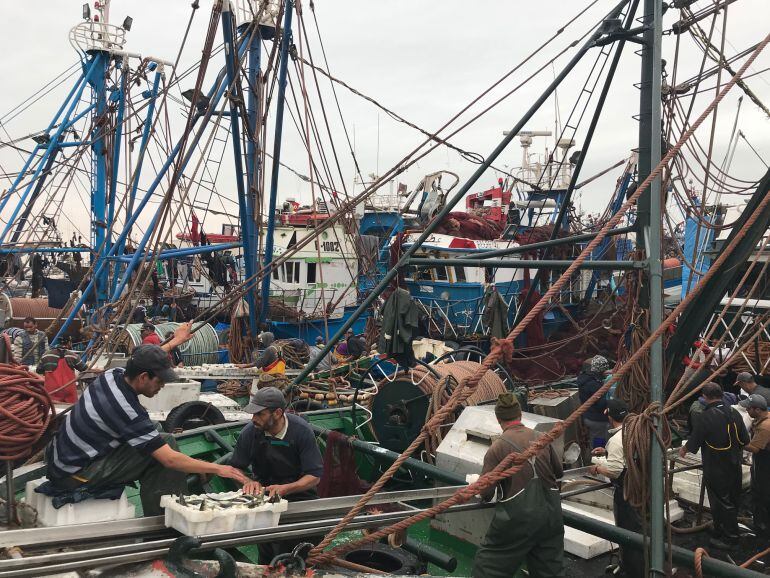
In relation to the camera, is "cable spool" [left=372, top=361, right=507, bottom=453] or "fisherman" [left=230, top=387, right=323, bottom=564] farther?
"cable spool" [left=372, top=361, right=507, bottom=453]

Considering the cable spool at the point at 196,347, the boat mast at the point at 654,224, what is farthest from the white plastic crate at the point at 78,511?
the cable spool at the point at 196,347

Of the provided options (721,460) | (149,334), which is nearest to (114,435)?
(721,460)

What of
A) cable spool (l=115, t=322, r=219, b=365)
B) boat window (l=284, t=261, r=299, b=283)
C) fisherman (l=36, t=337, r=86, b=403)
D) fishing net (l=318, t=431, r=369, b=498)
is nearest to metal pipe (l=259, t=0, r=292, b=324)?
cable spool (l=115, t=322, r=219, b=365)

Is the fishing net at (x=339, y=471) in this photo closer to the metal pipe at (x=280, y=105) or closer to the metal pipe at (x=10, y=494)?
the metal pipe at (x=10, y=494)

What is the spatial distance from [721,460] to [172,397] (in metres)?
6.41

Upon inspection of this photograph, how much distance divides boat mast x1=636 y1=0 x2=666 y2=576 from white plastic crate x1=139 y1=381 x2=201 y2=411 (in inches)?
232

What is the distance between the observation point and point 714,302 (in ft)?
17.0

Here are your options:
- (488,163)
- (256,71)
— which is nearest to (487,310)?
(256,71)

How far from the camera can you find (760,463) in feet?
20.4

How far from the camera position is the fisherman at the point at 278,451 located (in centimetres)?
420

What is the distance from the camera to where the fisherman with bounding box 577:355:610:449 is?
756cm

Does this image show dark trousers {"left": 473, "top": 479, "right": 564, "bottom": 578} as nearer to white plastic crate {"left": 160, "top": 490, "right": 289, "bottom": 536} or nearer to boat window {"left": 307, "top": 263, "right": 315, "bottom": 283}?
white plastic crate {"left": 160, "top": 490, "right": 289, "bottom": 536}

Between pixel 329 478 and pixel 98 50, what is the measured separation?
16.6 m

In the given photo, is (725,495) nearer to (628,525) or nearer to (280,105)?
(628,525)
